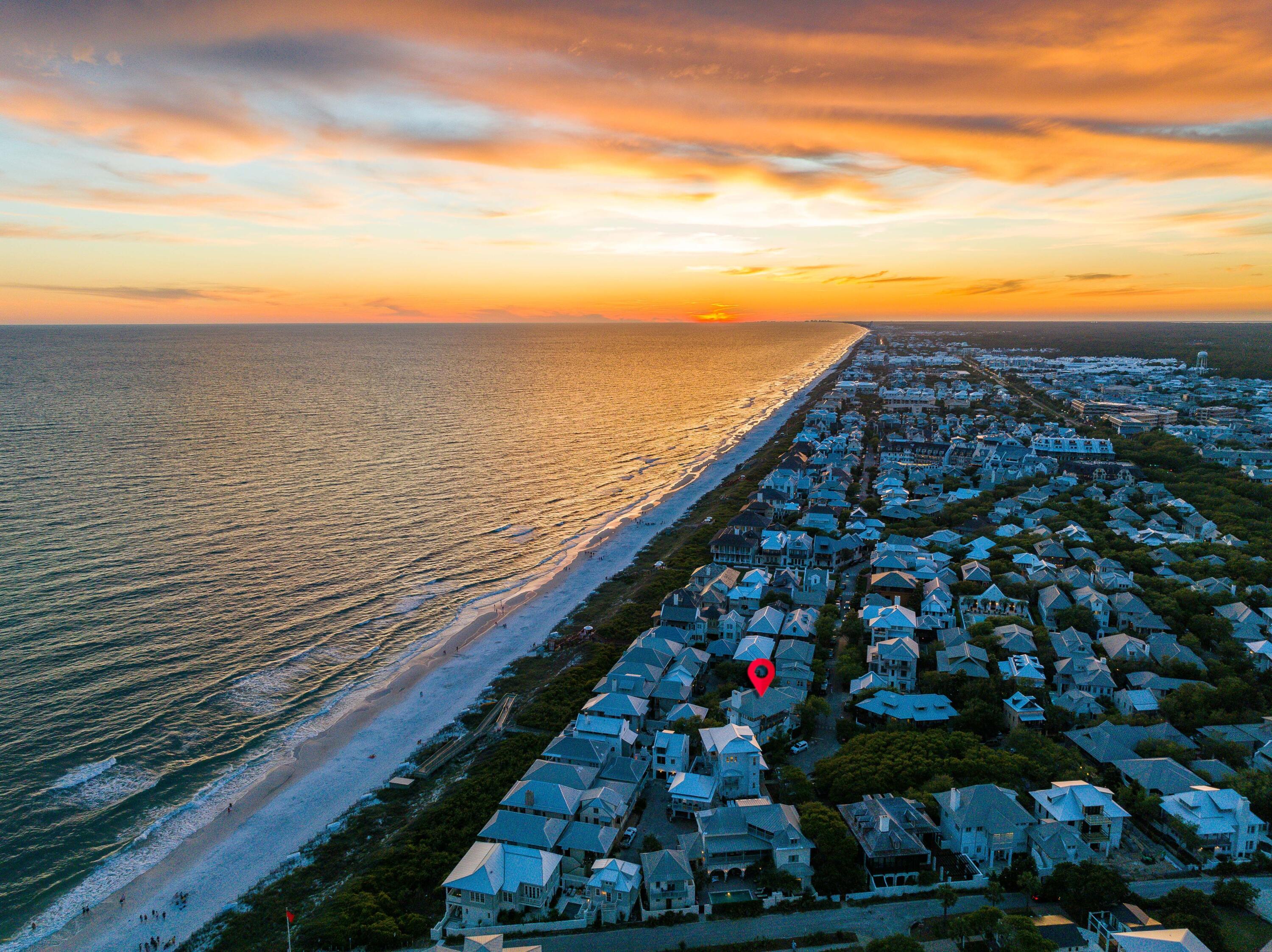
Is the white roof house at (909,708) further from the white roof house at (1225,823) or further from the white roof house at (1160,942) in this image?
the white roof house at (1160,942)

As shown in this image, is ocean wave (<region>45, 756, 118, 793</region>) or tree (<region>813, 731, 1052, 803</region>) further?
ocean wave (<region>45, 756, 118, 793</region>)

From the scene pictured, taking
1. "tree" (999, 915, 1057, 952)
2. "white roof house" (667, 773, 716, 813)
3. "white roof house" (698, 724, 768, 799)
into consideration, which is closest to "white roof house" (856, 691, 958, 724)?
"white roof house" (698, 724, 768, 799)

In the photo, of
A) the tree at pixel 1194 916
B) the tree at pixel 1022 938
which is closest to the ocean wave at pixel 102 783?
the tree at pixel 1022 938

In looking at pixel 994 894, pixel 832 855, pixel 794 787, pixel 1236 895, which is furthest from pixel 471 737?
pixel 1236 895

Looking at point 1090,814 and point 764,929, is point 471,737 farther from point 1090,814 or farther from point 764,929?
point 1090,814

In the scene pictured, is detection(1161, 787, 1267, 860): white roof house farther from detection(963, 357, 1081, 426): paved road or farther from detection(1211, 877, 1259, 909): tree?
detection(963, 357, 1081, 426): paved road

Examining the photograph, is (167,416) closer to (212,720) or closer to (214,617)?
(214,617)
